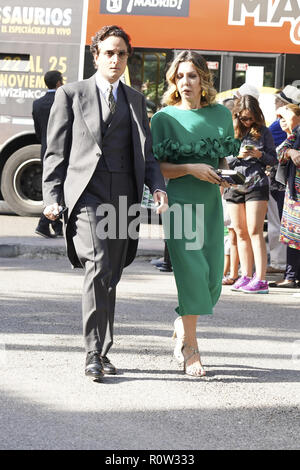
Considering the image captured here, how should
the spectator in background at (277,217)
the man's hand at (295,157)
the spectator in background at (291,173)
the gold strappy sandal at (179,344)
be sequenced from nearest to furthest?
the gold strappy sandal at (179,344) → the man's hand at (295,157) → the spectator in background at (291,173) → the spectator in background at (277,217)

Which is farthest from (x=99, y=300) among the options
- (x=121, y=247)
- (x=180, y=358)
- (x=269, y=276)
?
(x=269, y=276)

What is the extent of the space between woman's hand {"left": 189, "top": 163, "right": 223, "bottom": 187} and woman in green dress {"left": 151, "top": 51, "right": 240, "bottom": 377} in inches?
0.8

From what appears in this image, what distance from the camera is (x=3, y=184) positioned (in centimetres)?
1434

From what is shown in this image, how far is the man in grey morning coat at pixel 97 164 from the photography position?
5.50 m

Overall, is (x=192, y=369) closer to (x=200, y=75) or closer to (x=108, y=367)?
(x=108, y=367)

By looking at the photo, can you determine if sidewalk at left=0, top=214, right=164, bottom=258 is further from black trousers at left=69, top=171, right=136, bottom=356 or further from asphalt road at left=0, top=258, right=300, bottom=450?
black trousers at left=69, top=171, right=136, bottom=356

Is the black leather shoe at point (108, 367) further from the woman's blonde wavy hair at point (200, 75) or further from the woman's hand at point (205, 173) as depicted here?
the woman's blonde wavy hair at point (200, 75)

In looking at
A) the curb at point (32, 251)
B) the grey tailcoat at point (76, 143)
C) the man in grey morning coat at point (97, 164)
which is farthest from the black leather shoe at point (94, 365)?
the curb at point (32, 251)

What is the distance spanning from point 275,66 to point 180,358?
26.9 feet

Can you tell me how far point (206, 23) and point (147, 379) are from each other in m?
8.90

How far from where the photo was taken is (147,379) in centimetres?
559

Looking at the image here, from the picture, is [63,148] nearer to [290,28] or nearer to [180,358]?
[180,358]

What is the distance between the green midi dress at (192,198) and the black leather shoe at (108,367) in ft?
1.77

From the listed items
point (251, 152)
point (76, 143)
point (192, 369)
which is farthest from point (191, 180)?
point (251, 152)
